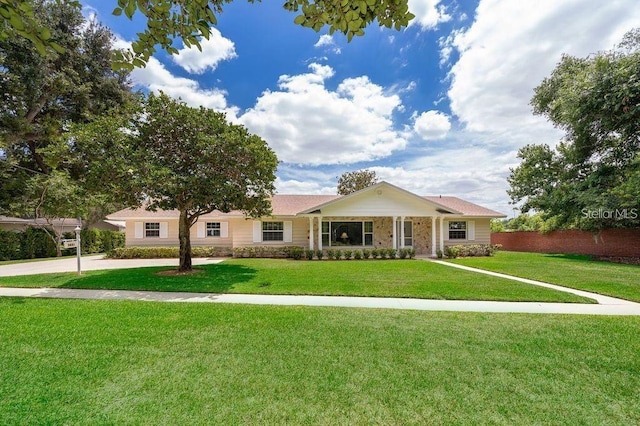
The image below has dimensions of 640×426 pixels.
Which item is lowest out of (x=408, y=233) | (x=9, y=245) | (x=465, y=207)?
(x=9, y=245)

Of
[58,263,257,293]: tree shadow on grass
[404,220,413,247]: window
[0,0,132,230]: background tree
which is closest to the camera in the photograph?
[58,263,257,293]: tree shadow on grass

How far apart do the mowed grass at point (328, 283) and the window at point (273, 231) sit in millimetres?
7496

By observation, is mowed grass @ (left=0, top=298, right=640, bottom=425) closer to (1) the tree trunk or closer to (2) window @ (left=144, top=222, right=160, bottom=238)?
(1) the tree trunk

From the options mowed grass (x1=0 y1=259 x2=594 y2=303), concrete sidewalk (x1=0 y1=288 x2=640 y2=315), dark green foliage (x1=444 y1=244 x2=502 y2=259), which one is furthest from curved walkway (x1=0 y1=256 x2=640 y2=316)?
dark green foliage (x1=444 y1=244 x2=502 y2=259)

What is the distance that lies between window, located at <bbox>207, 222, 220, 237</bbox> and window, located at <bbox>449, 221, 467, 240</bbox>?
1611 centimetres

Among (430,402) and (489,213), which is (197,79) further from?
(489,213)

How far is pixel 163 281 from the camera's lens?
10.4 metres

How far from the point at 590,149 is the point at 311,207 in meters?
17.6

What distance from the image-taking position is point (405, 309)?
6.93 metres

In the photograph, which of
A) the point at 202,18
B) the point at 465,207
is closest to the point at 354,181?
the point at 465,207

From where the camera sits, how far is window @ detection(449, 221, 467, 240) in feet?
71.7

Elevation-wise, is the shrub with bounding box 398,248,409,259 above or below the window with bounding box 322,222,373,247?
below

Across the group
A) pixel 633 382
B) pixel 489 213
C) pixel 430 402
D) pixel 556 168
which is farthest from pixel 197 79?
pixel 556 168

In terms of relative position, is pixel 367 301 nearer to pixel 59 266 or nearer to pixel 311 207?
pixel 311 207
